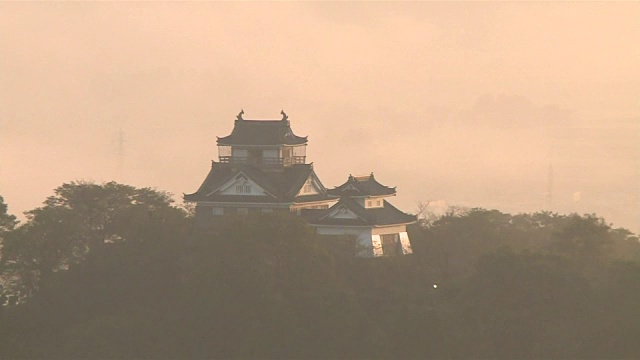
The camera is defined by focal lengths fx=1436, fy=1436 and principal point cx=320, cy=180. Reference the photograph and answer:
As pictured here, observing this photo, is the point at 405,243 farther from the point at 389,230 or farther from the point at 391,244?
the point at 389,230

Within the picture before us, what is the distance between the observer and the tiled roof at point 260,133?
53.1 metres

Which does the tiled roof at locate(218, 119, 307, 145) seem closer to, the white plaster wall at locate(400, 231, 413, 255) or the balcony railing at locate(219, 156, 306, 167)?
the balcony railing at locate(219, 156, 306, 167)

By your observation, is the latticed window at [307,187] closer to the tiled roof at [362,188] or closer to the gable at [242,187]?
the tiled roof at [362,188]

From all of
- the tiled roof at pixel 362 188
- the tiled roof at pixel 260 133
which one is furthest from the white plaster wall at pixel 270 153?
the tiled roof at pixel 362 188

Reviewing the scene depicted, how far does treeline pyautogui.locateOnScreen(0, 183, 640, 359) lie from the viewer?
41406mm

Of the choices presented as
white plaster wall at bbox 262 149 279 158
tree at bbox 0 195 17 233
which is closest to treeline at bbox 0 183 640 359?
tree at bbox 0 195 17 233

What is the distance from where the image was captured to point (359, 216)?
50219mm

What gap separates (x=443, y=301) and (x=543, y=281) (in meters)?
3.37

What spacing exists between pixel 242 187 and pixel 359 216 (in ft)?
15.0

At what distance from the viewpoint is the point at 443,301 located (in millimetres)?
43469

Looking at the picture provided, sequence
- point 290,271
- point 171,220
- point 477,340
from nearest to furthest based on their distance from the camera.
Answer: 1. point 477,340
2. point 290,271
3. point 171,220

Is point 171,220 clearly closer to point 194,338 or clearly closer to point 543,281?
point 194,338

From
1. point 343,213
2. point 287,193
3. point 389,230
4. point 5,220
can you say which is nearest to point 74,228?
point 5,220

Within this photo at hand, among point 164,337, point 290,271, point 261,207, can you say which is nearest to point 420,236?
point 261,207
